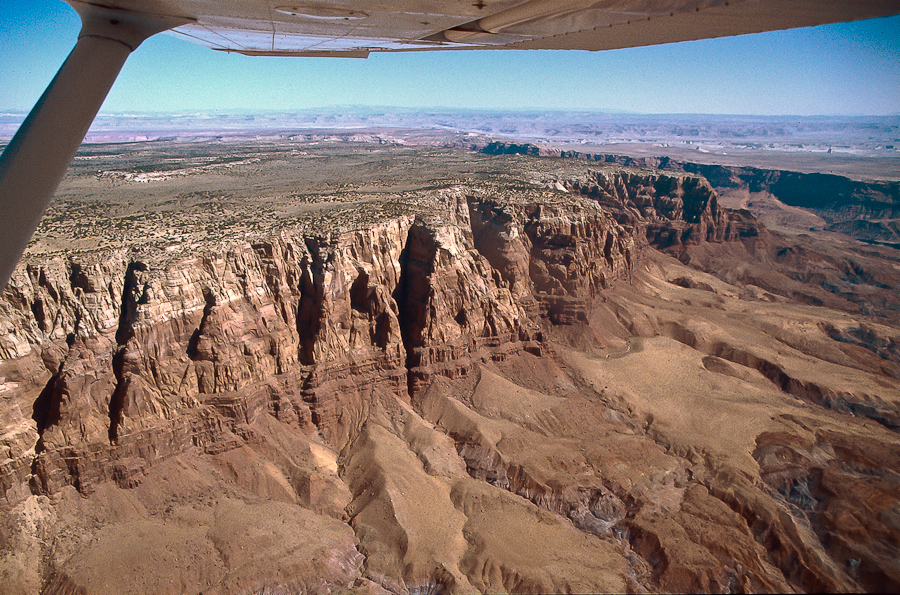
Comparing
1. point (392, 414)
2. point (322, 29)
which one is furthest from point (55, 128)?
point (392, 414)

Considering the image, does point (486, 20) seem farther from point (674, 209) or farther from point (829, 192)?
point (829, 192)

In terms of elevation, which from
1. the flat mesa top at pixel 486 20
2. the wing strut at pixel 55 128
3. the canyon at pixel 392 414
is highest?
the flat mesa top at pixel 486 20

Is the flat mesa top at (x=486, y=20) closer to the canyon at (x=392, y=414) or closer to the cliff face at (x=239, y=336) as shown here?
the canyon at (x=392, y=414)

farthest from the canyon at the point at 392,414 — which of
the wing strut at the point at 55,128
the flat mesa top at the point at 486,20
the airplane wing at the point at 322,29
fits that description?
the wing strut at the point at 55,128

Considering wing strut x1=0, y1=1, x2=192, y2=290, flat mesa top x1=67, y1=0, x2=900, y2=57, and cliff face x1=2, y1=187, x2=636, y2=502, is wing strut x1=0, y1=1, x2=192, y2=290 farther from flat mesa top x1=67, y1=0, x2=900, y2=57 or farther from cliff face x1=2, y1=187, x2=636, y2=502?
cliff face x1=2, y1=187, x2=636, y2=502

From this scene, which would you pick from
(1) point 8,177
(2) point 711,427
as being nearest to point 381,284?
(2) point 711,427

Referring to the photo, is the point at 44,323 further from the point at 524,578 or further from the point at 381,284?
the point at 524,578

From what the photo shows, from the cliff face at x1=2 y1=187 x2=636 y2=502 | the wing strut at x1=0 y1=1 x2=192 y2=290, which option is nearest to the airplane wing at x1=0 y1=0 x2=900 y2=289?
the wing strut at x1=0 y1=1 x2=192 y2=290
